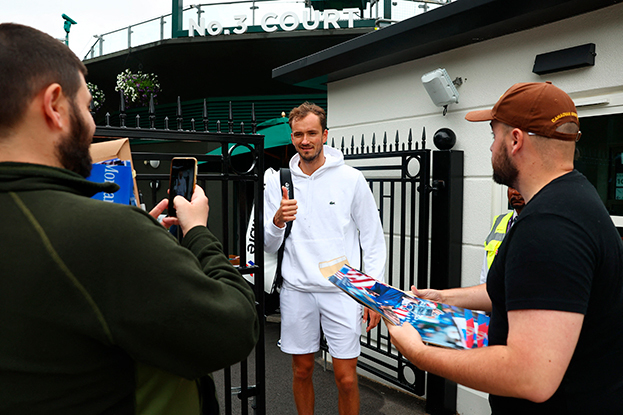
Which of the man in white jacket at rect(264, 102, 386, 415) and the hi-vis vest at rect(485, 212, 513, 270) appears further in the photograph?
the man in white jacket at rect(264, 102, 386, 415)

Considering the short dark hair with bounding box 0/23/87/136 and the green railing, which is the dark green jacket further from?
the green railing

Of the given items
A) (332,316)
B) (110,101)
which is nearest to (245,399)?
(332,316)

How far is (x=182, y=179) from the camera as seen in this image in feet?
5.28

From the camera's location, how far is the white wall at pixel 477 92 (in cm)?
284

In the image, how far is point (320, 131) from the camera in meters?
3.32

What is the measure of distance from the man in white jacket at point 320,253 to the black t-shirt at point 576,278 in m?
1.81

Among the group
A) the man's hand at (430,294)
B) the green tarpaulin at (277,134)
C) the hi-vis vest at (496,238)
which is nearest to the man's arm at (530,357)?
the man's hand at (430,294)

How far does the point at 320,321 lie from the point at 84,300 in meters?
2.53

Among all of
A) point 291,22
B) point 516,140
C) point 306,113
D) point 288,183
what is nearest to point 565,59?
point 306,113

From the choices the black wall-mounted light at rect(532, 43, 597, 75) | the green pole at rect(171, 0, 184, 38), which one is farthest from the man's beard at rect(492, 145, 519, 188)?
the green pole at rect(171, 0, 184, 38)

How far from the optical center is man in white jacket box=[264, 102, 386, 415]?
3.12m

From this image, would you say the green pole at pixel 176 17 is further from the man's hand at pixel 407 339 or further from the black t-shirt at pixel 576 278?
the black t-shirt at pixel 576 278

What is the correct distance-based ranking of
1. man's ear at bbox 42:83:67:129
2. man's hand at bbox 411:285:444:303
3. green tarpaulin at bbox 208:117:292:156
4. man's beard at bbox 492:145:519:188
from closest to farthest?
man's ear at bbox 42:83:67:129 < man's beard at bbox 492:145:519:188 < man's hand at bbox 411:285:444:303 < green tarpaulin at bbox 208:117:292:156

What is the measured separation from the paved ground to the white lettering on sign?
10219 mm
